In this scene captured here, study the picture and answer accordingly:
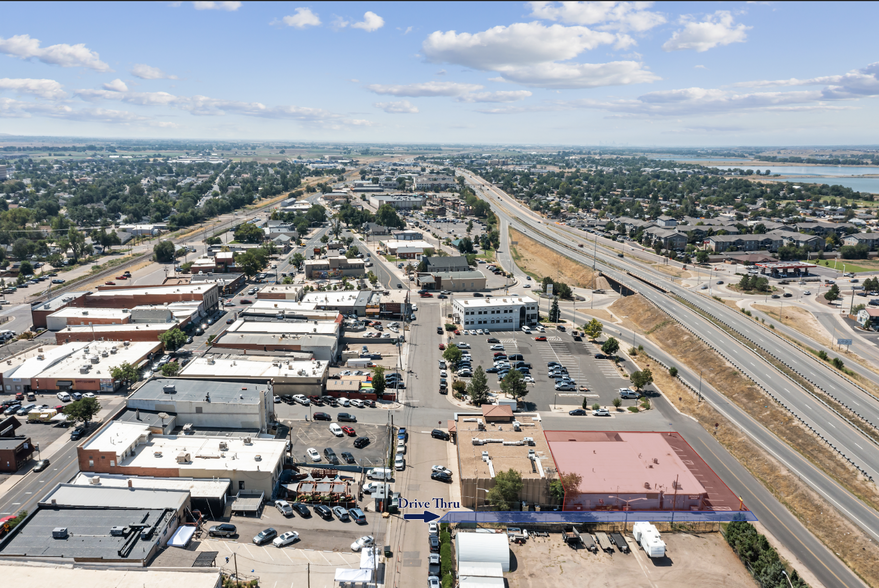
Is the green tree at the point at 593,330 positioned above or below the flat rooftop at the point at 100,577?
above

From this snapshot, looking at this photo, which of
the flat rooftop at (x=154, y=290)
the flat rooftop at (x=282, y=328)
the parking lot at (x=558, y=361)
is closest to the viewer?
the parking lot at (x=558, y=361)

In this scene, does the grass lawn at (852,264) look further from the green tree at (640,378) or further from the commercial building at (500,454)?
the commercial building at (500,454)

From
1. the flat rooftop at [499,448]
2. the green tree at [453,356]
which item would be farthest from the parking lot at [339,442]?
the green tree at [453,356]

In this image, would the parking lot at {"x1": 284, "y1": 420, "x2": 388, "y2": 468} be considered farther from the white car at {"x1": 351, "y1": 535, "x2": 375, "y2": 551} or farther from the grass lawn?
the grass lawn

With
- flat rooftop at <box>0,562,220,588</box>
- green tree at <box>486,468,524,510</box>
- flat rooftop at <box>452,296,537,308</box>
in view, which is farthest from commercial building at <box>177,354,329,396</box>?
flat rooftop at <box>452,296,537,308</box>

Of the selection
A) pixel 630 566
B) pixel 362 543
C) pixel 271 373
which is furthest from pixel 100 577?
pixel 630 566

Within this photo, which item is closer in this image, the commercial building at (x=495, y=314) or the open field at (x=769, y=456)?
the open field at (x=769, y=456)

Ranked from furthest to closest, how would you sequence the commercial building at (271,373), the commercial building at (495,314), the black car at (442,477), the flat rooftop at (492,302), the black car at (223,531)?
the flat rooftop at (492,302) → the commercial building at (495,314) → the commercial building at (271,373) → the black car at (442,477) → the black car at (223,531)
